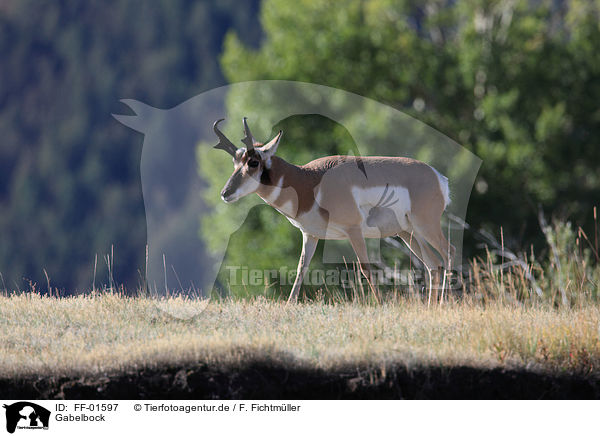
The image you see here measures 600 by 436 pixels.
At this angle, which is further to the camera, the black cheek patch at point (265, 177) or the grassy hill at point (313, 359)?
the black cheek patch at point (265, 177)

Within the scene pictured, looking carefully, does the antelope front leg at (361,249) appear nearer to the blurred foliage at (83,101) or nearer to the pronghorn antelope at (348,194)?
the pronghorn antelope at (348,194)

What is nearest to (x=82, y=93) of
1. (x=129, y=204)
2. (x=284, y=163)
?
(x=129, y=204)

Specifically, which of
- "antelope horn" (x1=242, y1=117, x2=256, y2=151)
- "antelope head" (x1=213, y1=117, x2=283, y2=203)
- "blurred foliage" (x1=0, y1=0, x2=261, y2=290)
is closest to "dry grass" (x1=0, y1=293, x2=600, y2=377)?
"antelope head" (x1=213, y1=117, x2=283, y2=203)

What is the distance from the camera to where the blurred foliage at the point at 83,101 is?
4198 inches

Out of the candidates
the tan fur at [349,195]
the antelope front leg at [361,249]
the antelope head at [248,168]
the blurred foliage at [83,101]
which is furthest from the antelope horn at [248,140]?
the blurred foliage at [83,101]

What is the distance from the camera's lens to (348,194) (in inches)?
333

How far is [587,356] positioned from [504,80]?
16.1 m

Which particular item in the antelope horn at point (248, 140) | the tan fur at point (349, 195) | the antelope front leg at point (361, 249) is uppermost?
the antelope horn at point (248, 140)

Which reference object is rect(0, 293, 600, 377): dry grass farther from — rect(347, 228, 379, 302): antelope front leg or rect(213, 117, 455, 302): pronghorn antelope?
rect(213, 117, 455, 302): pronghorn antelope
